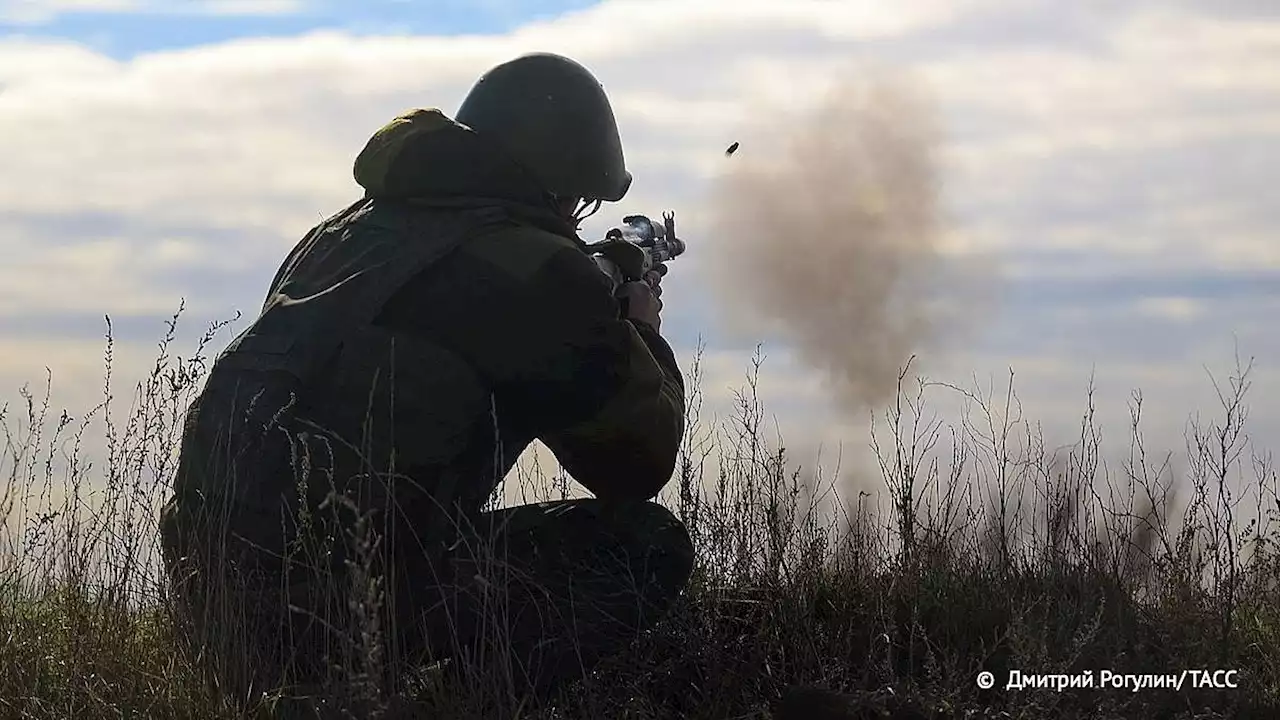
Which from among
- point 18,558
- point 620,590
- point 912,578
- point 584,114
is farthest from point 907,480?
point 18,558

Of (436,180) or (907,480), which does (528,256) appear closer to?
(436,180)

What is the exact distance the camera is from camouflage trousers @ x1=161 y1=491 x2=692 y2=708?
3.96m

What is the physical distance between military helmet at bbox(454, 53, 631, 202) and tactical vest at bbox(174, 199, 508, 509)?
2.44 feet

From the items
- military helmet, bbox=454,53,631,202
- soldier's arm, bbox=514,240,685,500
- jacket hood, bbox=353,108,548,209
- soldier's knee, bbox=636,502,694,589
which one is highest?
military helmet, bbox=454,53,631,202

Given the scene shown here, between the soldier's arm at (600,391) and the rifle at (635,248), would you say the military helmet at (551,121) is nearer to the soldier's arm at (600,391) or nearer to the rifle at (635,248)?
the rifle at (635,248)

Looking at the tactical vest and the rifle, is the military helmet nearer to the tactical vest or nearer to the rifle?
the rifle

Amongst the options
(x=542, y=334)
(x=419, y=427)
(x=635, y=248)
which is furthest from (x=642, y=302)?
(x=419, y=427)

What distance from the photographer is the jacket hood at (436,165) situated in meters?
4.41

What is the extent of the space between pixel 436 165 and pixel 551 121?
77 cm

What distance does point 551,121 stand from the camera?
5078mm

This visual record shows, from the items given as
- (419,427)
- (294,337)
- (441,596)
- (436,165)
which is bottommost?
(441,596)

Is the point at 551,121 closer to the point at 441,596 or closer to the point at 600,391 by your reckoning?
the point at 600,391

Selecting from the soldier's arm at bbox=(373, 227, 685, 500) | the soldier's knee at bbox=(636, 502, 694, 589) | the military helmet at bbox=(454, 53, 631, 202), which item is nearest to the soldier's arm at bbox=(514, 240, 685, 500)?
the soldier's arm at bbox=(373, 227, 685, 500)

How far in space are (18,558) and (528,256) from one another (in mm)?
1920
